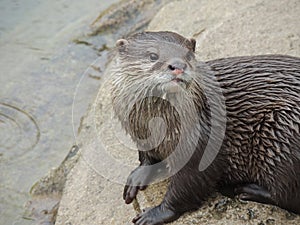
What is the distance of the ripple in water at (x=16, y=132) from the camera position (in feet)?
15.0

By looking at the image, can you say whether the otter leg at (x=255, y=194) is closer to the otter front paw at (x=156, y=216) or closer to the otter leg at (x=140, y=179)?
the otter front paw at (x=156, y=216)

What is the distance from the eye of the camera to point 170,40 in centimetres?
278

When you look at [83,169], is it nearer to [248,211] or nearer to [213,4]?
[248,211]

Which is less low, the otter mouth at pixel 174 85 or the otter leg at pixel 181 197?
the otter mouth at pixel 174 85

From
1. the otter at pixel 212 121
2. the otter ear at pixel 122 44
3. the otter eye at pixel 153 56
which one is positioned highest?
the otter ear at pixel 122 44

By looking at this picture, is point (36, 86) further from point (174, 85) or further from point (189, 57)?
point (174, 85)

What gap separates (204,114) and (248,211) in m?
0.49

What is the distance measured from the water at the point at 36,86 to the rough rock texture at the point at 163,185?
63 centimetres

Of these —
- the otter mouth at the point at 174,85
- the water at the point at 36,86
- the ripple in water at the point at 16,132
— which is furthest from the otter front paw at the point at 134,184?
the ripple in water at the point at 16,132

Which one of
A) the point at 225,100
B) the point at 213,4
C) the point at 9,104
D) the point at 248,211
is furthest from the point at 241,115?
the point at 9,104

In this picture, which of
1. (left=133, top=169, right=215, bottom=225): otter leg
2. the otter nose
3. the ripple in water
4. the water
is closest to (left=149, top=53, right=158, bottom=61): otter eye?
the otter nose

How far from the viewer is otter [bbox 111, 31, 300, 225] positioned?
2.74m

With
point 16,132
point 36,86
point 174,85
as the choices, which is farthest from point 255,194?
point 36,86

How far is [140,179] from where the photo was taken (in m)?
3.21
